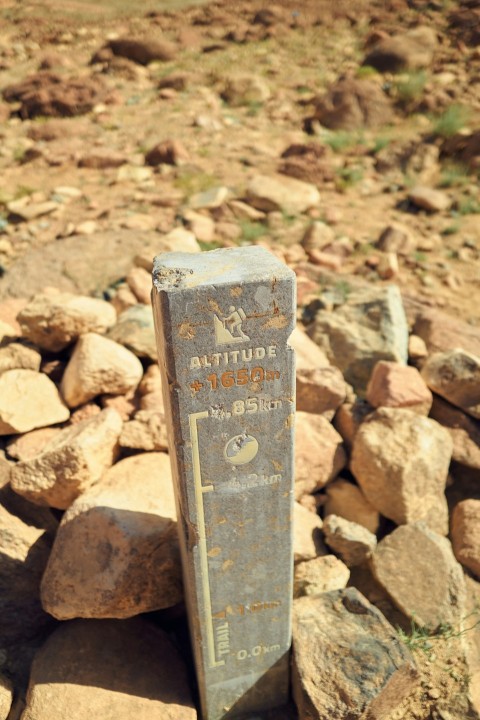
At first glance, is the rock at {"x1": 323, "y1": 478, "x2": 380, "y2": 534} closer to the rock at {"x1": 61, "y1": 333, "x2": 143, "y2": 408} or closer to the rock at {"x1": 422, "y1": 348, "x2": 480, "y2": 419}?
the rock at {"x1": 422, "y1": 348, "x2": 480, "y2": 419}

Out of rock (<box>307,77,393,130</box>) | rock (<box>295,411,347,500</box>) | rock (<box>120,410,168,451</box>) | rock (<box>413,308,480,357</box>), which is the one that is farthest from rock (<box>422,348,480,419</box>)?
rock (<box>307,77,393,130</box>)

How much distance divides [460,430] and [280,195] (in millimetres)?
4054

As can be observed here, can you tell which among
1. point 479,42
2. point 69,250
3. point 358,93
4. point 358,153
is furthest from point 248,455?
point 479,42

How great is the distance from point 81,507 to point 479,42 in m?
12.2

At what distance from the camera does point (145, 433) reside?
3.22 m

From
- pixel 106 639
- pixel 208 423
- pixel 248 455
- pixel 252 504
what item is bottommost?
pixel 106 639

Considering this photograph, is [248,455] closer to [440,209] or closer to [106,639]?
[106,639]

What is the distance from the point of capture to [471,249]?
6406mm

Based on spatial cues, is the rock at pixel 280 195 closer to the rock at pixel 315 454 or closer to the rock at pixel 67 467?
the rock at pixel 315 454

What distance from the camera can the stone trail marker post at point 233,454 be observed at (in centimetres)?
171

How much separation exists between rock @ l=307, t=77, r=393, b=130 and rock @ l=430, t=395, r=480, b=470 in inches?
256

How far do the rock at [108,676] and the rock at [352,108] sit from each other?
27.2ft

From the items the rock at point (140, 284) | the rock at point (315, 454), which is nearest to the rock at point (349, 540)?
the rock at point (315, 454)

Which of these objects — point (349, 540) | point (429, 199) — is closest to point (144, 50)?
point (429, 199)
